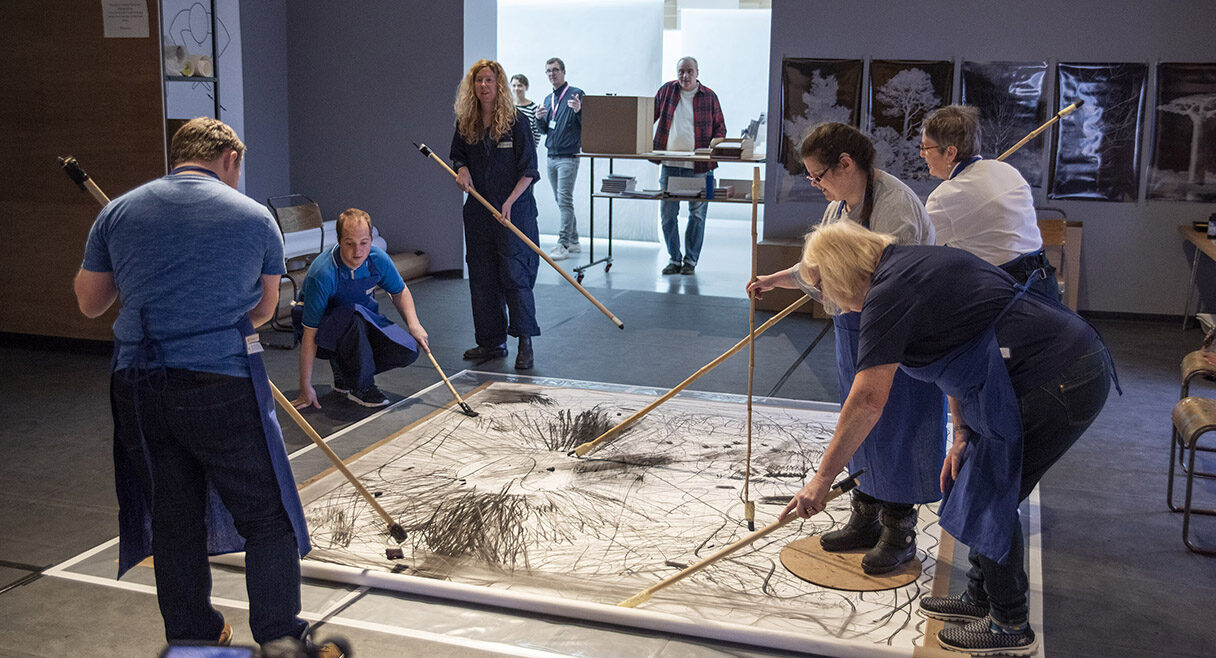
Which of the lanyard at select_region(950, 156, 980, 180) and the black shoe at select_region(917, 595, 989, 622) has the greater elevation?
the lanyard at select_region(950, 156, 980, 180)

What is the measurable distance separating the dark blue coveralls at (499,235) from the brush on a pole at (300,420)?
236cm

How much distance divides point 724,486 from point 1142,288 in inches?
194

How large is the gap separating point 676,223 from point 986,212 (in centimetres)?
558

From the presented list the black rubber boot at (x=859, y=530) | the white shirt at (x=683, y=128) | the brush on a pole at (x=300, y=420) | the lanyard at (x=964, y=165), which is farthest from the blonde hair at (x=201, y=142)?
the white shirt at (x=683, y=128)

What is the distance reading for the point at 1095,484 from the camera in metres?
4.15

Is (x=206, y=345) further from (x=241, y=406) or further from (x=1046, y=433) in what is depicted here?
A: (x=1046, y=433)

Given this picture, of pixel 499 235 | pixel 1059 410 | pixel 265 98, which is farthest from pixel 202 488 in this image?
pixel 265 98

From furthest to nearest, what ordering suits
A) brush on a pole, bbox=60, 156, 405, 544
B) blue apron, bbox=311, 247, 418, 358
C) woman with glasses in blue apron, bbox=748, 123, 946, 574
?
blue apron, bbox=311, 247, 418, 358
woman with glasses in blue apron, bbox=748, 123, 946, 574
brush on a pole, bbox=60, 156, 405, 544

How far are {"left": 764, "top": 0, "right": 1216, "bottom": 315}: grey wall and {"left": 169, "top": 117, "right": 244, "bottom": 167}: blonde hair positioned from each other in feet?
19.7

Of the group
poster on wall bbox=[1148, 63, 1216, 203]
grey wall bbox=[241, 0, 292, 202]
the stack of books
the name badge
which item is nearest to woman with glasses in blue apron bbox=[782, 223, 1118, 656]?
the name badge

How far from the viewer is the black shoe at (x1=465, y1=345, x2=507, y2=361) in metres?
5.93

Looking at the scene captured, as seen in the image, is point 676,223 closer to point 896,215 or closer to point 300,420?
point 896,215

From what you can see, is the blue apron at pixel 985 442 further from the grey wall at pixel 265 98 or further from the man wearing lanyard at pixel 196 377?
the grey wall at pixel 265 98

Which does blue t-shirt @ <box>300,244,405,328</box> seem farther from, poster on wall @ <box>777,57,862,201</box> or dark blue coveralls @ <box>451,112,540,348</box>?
poster on wall @ <box>777,57,862,201</box>
